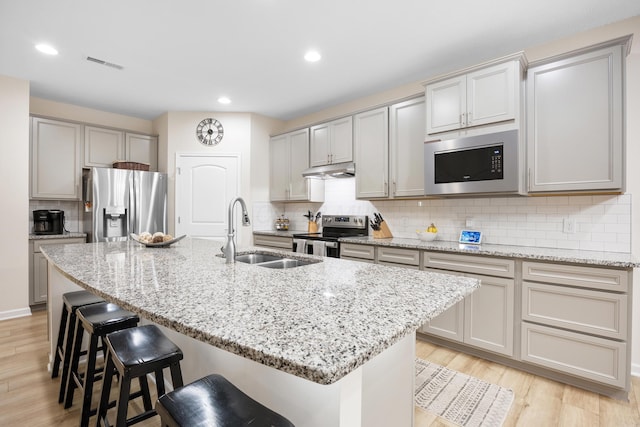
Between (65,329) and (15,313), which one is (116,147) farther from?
(65,329)

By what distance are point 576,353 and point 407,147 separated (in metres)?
2.15

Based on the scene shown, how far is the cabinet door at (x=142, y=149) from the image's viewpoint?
14.9 ft

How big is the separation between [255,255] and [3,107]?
11.1 ft

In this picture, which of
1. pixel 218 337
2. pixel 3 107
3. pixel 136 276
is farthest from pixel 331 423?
pixel 3 107

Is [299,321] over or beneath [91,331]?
over

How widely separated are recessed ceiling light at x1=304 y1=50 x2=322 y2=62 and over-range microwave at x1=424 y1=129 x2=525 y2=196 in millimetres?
1309

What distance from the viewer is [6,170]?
3.38 metres

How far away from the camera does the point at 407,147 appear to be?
10.8ft

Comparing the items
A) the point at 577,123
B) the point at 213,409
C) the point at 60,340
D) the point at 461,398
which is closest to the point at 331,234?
the point at 461,398

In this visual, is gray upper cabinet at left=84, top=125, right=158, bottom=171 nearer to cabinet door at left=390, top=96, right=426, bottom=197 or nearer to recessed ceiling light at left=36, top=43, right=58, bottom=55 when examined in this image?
recessed ceiling light at left=36, top=43, right=58, bottom=55

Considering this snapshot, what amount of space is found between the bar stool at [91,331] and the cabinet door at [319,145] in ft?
9.41

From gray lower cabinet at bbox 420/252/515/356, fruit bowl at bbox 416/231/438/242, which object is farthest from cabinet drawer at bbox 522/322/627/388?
fruit bowl at bbox 416/231/438/242

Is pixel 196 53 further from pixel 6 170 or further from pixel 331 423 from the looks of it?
pixel 331 423

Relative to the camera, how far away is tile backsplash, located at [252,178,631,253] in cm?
238
